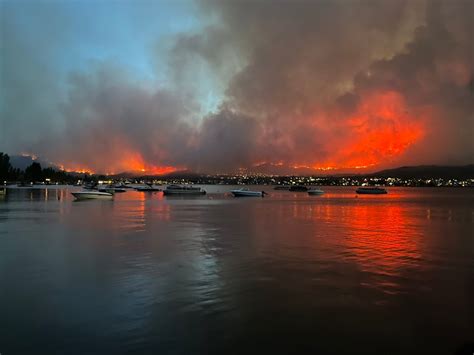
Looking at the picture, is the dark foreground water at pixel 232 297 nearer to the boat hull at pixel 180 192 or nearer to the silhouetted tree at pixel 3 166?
the boat hull at pixel 180 192

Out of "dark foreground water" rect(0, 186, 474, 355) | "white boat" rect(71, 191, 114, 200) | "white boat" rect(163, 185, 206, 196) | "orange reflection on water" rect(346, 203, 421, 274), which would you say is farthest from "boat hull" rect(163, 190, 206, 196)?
"dark foreground water" rect(0, 186, 474, 355)

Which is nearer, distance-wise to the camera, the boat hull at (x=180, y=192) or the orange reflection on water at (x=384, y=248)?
the orange reflection on water at (x=384, y=248)

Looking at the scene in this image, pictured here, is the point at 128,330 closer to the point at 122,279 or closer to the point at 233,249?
the point at 122,279

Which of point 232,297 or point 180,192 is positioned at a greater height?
point 180,192

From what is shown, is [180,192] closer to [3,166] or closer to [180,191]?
[180,191]

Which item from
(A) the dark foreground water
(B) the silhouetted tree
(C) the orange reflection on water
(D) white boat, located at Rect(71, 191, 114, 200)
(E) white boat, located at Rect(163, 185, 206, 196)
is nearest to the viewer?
(A) the dark foreground water

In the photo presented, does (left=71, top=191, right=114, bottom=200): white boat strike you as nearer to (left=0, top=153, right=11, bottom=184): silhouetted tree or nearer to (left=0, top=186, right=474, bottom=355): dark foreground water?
(left=0, top=186, right=474, bottom=355): dark foreground water

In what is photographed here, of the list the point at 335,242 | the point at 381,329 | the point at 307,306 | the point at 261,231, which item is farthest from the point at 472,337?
the point at 261,231

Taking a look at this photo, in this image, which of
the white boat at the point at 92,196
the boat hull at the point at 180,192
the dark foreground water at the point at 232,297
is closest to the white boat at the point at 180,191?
the boat hull at the point at 180,192

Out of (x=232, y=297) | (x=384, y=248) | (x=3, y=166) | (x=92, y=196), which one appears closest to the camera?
(x=232, y=297)

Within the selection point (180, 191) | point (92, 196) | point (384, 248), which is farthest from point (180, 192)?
point (384, 248)

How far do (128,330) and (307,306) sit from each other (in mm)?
4600

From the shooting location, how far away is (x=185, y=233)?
24.6 m

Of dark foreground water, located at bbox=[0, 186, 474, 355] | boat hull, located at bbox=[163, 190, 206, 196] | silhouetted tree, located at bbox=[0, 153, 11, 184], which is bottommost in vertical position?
dark foreground water, located at bbox=[0, 186, 474, 355]
